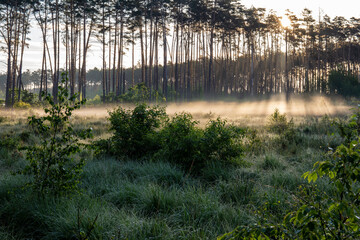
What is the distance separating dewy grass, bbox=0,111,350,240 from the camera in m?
2.88

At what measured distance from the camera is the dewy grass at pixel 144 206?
2881 mm

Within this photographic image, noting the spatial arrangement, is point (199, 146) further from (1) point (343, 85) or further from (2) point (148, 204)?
(1) point (343, 85)

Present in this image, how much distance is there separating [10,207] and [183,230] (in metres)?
2.37

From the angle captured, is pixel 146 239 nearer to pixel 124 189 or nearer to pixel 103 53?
pixel 124 189

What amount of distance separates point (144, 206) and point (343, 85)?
32712 mm

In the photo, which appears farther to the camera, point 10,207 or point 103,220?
point 10,207

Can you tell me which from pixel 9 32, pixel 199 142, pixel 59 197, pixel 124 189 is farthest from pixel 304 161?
pixel 9 32

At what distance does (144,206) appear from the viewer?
11.7ft

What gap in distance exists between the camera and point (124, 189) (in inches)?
158

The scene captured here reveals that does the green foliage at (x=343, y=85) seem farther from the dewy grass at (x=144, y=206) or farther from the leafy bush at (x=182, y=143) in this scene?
the leafy bush at (x=182, y=143)

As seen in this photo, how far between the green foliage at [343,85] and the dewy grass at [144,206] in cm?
2984

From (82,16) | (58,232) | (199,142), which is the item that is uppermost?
(82,16)

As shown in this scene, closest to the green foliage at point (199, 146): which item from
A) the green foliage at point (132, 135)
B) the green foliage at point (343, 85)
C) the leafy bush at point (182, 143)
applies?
the leafy bush at point (182, 143)

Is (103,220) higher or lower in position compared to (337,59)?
lower
